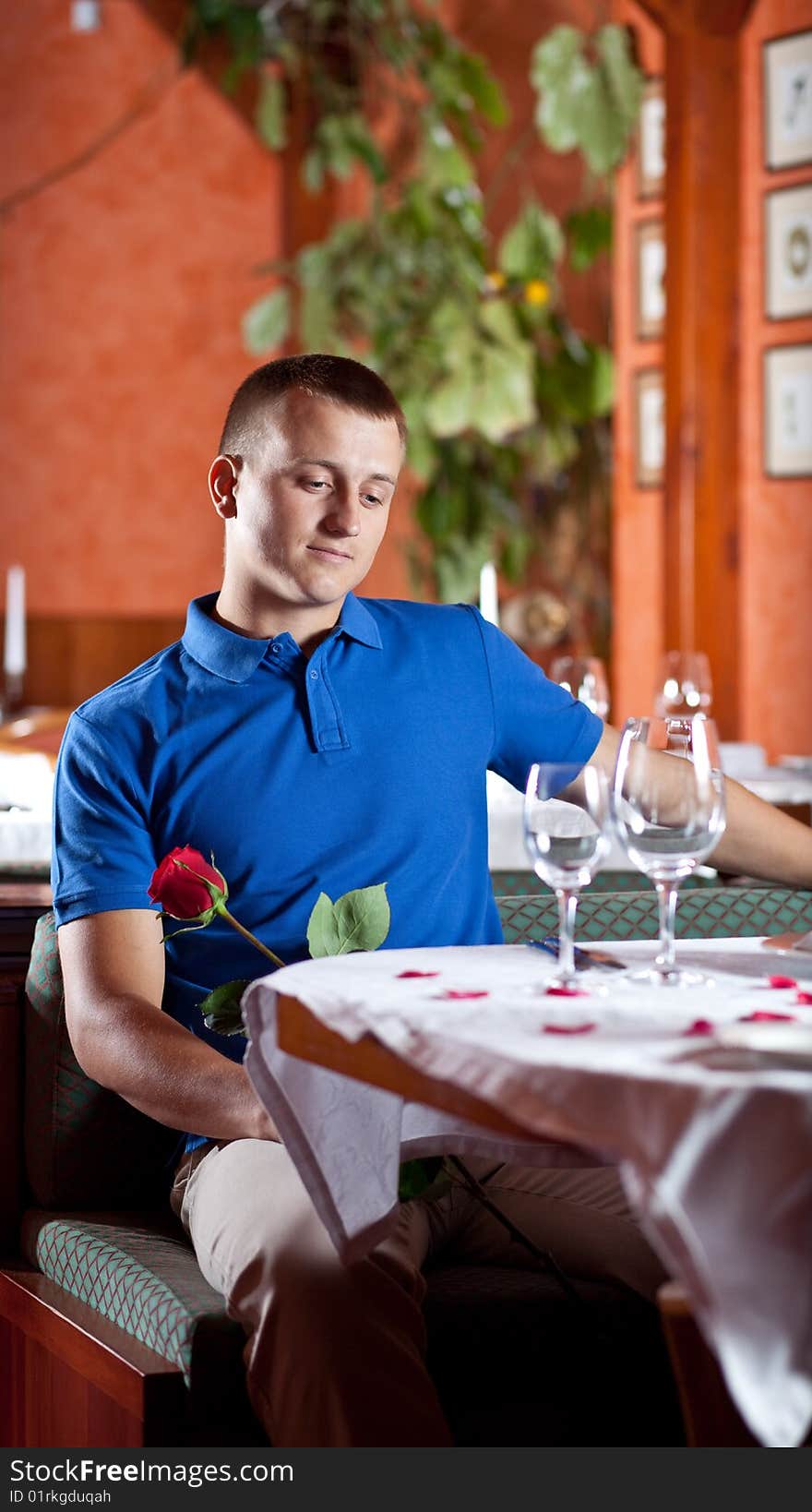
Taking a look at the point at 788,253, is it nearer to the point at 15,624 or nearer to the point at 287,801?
the point at 15,624

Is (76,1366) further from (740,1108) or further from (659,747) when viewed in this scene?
(740,1108)

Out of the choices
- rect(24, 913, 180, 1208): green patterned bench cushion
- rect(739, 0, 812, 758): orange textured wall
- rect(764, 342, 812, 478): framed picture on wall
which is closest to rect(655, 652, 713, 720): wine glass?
rect(739, 0, 812, 758): orange textured wall

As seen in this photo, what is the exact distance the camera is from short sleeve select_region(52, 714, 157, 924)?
169 centimetres

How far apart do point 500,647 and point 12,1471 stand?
3.01 ft

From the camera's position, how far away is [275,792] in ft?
5.75

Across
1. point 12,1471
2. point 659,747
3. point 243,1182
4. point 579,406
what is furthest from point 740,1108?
point 579,406

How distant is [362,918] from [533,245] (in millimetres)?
4412

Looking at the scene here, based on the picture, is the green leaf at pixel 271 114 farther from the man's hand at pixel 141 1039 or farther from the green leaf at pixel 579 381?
the man's hand at pixel 141 1039

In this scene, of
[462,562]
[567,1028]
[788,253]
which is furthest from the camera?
[462,562]

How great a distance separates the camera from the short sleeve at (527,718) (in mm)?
1944

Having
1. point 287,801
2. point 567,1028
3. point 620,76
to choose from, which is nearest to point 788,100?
point 620,76

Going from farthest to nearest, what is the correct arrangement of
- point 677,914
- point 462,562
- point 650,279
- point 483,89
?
point 462,562, point 483,89, point 650,279, point 677,914

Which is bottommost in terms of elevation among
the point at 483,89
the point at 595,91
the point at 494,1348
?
the point at 494,1348

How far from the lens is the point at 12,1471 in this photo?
5.12 feet
